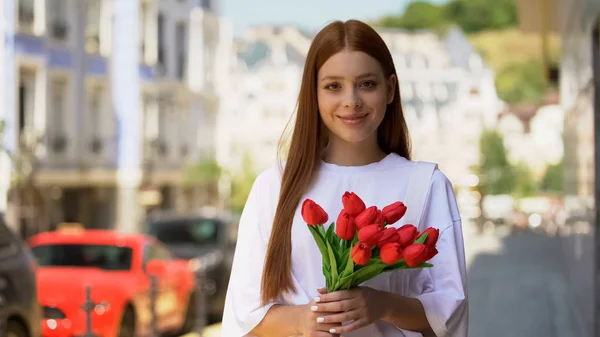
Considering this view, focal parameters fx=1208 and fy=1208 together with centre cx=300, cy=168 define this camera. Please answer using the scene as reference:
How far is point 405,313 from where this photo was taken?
8.59 feet

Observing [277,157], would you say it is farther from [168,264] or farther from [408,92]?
[408,92]

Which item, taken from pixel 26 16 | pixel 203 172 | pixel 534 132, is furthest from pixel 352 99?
pixel 534 132

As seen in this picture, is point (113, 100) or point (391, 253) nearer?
point (391, 253)

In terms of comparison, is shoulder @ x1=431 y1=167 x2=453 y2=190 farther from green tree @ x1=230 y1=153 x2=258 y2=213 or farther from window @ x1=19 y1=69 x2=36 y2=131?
green tree @ x1=230 y1=153 x2=258 y2=213

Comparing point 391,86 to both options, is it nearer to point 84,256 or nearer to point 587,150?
point 587,150

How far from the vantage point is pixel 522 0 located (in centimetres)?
1767

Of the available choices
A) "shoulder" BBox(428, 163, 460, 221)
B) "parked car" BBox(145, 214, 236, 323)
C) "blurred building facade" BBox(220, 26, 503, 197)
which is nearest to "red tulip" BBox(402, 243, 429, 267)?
"shoulder" BBox(428, 163, 460, 221)

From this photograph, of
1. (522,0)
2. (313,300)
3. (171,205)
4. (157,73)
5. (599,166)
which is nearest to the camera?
(313,300)

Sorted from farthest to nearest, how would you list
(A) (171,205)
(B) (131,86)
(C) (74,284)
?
1. (A) (171,205)
2. (B) (131,86)
3. (C) (74,284)

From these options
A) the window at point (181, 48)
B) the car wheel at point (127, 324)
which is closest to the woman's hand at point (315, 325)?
the car wheel at point (127, 324)

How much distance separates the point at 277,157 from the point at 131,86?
3788 cm

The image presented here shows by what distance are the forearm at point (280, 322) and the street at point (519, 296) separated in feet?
28.2

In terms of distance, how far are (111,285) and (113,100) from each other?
2834cm

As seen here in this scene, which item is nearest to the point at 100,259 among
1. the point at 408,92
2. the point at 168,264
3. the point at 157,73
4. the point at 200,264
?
the point at 168,264
